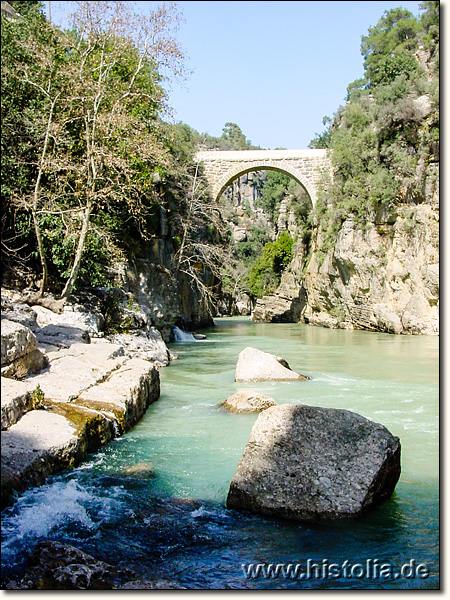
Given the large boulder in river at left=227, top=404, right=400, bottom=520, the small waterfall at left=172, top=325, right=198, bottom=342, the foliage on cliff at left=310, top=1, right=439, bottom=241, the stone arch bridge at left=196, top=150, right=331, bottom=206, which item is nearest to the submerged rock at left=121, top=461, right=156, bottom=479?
the large boulder in river at left=227, top=404, right=400, bottom=520

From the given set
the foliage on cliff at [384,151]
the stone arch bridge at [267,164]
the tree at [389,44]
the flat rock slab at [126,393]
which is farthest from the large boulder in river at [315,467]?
the tree at [389,44]

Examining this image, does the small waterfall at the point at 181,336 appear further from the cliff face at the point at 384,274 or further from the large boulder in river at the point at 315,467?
the large boulder in river at the point at 315,467

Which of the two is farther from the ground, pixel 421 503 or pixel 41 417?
pixel 41 417

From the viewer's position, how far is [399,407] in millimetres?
7715

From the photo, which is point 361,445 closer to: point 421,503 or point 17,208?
point 421,503

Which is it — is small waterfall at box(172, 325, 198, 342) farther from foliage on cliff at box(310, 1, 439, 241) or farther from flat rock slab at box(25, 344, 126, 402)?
flat rock slab at box(25, 344, 126, 402)

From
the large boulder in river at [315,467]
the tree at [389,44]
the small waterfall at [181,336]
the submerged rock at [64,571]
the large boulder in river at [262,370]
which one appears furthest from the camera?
the tree at [389,44]

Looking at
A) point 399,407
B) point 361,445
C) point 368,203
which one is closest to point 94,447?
point 361,445

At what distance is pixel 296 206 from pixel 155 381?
26073 millimetres

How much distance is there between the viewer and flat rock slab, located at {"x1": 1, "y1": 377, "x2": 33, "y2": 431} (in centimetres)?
491

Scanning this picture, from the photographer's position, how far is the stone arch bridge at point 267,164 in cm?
2898

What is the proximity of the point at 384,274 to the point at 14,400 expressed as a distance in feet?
63.8

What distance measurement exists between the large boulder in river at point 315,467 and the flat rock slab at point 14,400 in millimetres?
2071

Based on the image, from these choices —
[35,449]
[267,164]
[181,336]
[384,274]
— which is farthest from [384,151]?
[35,449]
